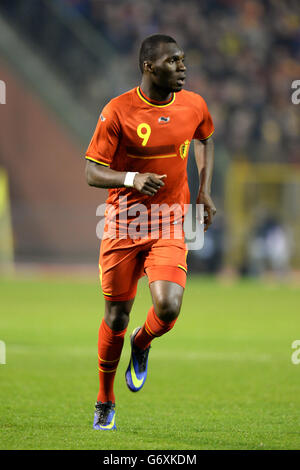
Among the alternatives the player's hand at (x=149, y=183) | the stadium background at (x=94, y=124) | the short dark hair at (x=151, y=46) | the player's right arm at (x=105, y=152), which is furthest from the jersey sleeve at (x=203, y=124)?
the stadium background at (x=94, y=124)

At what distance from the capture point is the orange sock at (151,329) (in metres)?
6.08

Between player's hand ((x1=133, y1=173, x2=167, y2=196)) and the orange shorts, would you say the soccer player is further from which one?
player's hand ((x1=133, y1=173, x2=167, y2=196))

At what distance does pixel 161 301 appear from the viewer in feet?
19.3

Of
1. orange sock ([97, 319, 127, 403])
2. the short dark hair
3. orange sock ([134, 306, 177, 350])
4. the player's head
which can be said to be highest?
the short dark hair

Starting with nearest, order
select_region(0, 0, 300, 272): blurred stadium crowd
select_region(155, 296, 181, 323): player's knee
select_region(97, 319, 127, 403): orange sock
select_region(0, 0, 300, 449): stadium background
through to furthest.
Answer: select_region(155, 296, 181, 323): player's knee < select_region(97, 319, 127, 403): orange sock < select_region(0, 0, 300, 449): stadium background < select_region(0, 0, 300, 272): blurred stadium crowd

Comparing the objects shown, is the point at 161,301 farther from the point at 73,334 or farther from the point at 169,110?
the point at 73,334

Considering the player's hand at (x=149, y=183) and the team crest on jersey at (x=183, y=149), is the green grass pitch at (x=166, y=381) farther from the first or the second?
the team crest on jersey at (x=183, y=149)

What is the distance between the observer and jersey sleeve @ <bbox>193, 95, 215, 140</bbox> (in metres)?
6.55

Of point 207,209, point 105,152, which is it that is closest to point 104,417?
point 207,209

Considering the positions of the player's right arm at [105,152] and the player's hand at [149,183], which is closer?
the player's hand at [149,183]

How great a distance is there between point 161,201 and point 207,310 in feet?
29.3

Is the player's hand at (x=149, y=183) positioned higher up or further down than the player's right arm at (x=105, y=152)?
further down

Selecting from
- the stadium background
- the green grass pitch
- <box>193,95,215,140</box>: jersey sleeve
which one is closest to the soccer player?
<box>193,95,215,140</box>: jersey sleeve
